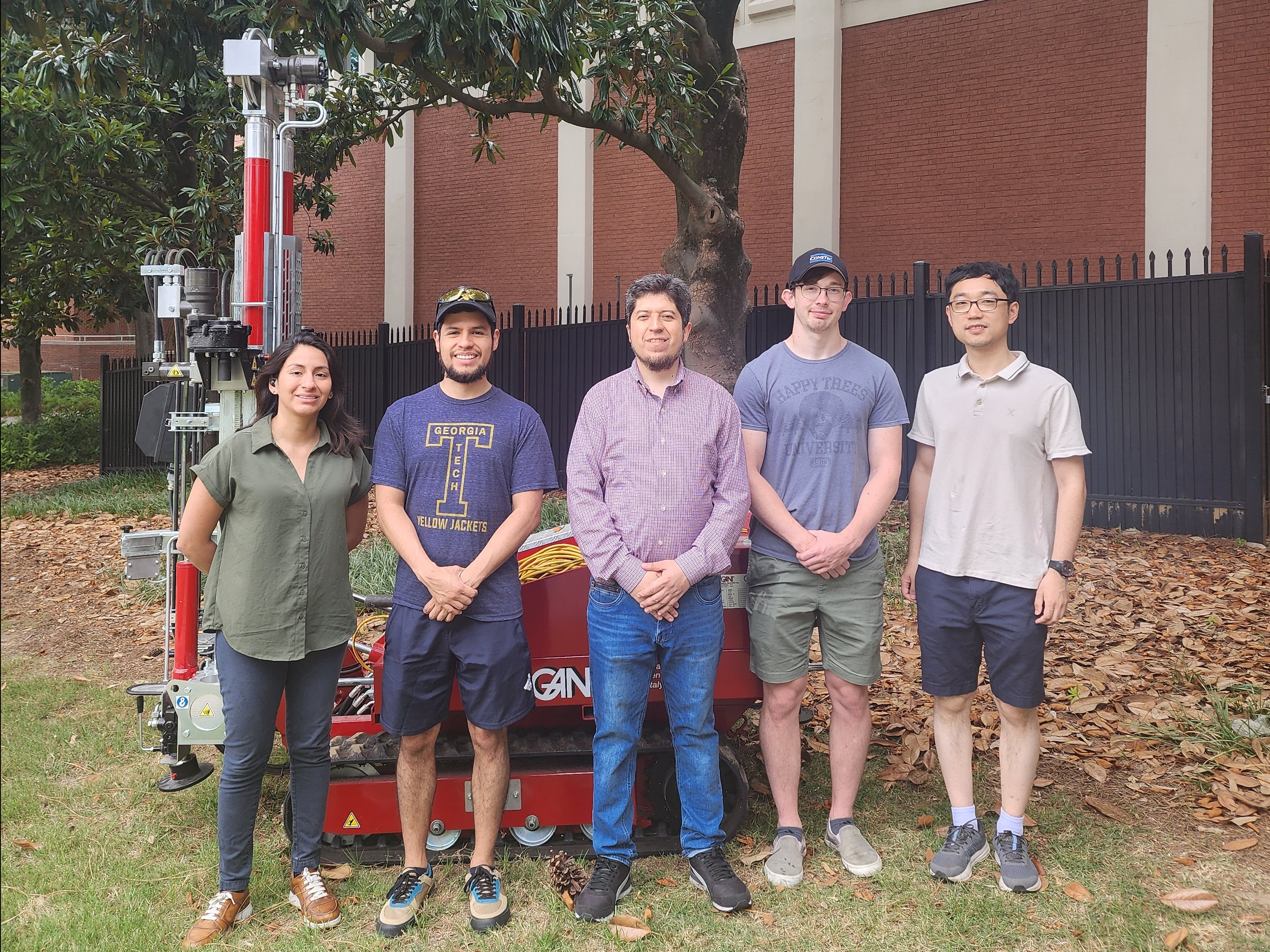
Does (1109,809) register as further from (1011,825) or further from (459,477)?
(459,477)

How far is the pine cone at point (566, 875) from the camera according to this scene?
141 inches

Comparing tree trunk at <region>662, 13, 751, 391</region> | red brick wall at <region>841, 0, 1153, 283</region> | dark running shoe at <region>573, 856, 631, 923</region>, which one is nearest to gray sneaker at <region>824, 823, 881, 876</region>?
dark running shoe at <region>573, 856, 631, 923</region>

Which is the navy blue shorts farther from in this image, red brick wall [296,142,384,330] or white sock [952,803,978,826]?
red brick wall [296,142,384,330]

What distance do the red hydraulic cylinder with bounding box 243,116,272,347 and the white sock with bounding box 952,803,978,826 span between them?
126 inches

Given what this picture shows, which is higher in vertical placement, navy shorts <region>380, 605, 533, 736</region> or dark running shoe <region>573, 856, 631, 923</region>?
navy shorts <region>380, 605, 533, 736</region>

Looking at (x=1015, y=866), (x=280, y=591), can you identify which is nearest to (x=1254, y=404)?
(x=1015, y=866)

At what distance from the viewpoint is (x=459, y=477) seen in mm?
3418

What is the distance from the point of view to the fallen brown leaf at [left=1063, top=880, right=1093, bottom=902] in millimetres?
3504

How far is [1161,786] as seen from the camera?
A: 454 centimetres

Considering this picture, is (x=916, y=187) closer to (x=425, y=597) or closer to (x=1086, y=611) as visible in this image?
(x=1086, y=611)

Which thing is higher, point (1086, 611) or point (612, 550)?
point (612, 550)

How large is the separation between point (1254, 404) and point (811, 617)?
7.17 meters

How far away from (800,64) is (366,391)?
27.1 feet

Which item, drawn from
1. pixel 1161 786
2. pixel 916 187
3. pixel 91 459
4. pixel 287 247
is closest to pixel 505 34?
pixel 287 247
